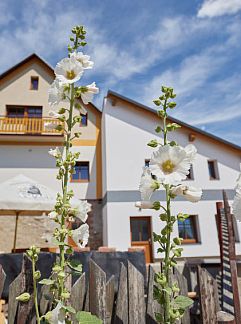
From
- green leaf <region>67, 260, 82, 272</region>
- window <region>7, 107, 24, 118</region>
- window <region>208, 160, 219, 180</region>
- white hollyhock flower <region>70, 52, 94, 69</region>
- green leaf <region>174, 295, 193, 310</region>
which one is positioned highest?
window <region>7, 107, 24, 118</region>

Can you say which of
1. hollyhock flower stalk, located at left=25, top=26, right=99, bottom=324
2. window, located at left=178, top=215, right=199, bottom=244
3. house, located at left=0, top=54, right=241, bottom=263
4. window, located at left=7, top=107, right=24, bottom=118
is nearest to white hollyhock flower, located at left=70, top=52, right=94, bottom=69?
hollyhock flower stalk, located at left=25, top=26, right=99, bottom=324

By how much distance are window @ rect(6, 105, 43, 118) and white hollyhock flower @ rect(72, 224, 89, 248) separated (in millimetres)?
12459

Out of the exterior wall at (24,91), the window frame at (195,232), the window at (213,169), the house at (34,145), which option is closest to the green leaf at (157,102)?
the window frame at (195,232)

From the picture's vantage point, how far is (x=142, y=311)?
1815mm

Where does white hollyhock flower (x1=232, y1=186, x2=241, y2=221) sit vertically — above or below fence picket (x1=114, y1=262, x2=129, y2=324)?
above

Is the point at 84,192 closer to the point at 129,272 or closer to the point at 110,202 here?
the point at 110,202

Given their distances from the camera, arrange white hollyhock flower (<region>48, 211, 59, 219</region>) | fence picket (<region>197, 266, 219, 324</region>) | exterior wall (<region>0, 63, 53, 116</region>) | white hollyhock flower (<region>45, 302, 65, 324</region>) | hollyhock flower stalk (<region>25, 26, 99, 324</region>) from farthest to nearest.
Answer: exterior wall (<region>0, 63, 53, 116</region>)
fence picket (<region>197, 266, 219, 324</region>)
white hollyhock flower (<region>48, 211, 59, 219</region>)
hollyhock flower stalk (<region>25, 26, 99, 324</region>)
white hollyhock flower (<region>45, 302, 65, 324</region>)

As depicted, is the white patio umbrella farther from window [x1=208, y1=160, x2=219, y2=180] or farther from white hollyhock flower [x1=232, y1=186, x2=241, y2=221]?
window [x1=208, y1=160, x2=219, y2=180]

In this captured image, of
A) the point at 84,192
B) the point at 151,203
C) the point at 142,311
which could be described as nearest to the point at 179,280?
the point at 142,311

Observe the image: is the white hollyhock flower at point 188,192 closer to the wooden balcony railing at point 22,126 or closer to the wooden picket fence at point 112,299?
the wooden picket fence at point 112,299

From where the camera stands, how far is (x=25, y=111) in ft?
42.0

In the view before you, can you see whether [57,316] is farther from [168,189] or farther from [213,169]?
[213,169]

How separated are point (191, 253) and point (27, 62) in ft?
40.3

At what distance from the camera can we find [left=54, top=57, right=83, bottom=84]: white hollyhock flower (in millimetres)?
1266
